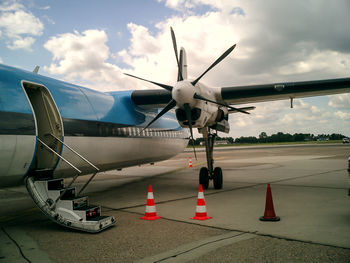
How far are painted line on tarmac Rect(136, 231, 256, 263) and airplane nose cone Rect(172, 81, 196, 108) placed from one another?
15.5 ft

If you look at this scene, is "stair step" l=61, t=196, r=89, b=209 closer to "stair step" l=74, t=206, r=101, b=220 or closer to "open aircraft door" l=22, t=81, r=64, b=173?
"stair step" l=74, t=206, r=101, b=220

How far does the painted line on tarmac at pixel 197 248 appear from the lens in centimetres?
429

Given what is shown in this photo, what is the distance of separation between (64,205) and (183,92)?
4.70m

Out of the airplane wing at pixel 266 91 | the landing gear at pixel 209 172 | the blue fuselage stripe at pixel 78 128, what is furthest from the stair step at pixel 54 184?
the landing gear at pixel 209 172

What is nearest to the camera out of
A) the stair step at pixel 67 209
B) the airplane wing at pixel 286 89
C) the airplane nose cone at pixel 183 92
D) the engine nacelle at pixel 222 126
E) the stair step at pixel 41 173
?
the stair step at pixel 67 209

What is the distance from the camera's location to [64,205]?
20.1ft

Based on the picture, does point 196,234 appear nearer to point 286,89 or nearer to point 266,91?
point 266,91

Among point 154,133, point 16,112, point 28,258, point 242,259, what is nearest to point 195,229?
point 242,259

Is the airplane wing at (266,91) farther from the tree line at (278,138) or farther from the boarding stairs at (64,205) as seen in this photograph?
the tree line at (278,138)

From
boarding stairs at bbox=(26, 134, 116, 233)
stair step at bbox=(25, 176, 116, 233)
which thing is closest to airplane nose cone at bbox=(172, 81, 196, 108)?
boarding stairs at bbox=(26, 134, 116, 233)

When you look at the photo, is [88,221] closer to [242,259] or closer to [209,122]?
[242,259]

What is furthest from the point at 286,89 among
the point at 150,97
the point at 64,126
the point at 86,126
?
the point at 64,126

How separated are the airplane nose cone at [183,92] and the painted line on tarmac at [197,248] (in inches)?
186

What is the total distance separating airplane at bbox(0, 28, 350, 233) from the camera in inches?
239
